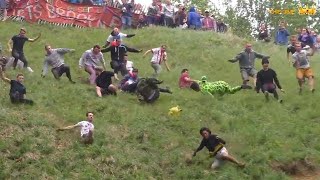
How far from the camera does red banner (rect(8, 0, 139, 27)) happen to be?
2938 cm

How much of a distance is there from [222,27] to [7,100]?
18.1 metres

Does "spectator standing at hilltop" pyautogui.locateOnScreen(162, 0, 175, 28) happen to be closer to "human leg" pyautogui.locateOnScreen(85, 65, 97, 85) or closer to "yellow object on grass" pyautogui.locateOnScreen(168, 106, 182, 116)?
"human leg" pyautogui.locateOnScreen(85, 65, 97, 85)

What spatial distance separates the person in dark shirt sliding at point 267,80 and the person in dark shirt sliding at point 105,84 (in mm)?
4658

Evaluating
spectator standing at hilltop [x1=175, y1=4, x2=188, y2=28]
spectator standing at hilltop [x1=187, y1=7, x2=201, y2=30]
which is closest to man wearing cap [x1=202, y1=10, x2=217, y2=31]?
spectator standing at hilltop [x1=187, y1=7, x2=201, y2=30]

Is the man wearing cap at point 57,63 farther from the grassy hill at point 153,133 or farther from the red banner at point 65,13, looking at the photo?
the red banner at point 65,13

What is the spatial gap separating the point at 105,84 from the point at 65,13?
11606 mm

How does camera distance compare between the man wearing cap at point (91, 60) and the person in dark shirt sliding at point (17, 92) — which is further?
the man wearing cap at point (91, 60)

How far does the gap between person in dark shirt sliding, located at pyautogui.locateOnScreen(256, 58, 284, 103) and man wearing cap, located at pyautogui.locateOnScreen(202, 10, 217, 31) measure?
12.6 m

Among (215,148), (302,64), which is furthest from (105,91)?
(302,64)

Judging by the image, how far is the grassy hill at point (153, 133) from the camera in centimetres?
1409

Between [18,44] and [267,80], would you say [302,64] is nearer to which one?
[267,80]

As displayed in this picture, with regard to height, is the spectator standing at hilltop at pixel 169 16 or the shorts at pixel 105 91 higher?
the spectator standing at hilltop at pixel 169 16

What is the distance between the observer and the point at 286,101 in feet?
62.8

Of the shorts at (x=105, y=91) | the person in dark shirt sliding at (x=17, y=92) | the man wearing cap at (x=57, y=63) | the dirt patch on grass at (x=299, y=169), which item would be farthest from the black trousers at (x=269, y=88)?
the person in dark shirt sliding at (x=17, y=92)
